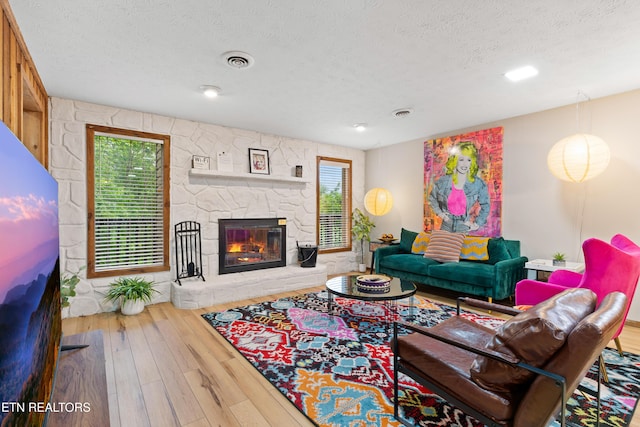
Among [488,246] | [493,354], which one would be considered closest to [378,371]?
[493,354]

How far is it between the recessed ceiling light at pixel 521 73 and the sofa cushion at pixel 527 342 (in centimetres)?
215

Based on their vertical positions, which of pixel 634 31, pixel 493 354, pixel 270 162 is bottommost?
pixel 493 354

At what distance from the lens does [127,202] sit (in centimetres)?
389

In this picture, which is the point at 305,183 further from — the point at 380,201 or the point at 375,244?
the point at 375,244

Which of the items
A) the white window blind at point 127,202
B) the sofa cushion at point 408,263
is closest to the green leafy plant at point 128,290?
the white window blind at point 127,202

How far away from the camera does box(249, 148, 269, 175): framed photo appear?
15.8 feet

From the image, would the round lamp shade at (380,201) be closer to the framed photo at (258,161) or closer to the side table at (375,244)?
the side table at (375,244)

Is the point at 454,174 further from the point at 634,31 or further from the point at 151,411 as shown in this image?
the point at 151,411

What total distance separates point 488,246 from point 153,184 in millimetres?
4520

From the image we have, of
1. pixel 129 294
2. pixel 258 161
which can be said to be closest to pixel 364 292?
pixel 129 294

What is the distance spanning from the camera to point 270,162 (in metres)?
5.07

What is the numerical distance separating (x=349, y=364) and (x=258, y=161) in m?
3.38

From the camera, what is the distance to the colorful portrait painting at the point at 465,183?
4402 millimetres

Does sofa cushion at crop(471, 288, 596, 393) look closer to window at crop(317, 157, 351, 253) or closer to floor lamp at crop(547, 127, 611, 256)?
floor lamp at crop(547, 127, 611, 256)
